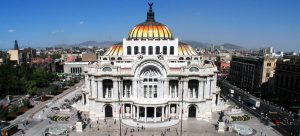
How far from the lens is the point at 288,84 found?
85500 millimetres

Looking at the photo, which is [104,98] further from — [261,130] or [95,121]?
[261,130]

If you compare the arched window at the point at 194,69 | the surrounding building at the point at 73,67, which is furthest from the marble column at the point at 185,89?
the surrounding building at the point at 73,67

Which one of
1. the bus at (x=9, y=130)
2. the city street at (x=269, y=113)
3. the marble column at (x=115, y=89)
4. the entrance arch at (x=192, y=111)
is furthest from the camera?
the entrance arch at (x=192, y=111)

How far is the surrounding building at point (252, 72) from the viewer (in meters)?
100

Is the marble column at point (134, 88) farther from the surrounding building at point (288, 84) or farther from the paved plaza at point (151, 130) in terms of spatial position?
the surrounding building at point (288, 84)

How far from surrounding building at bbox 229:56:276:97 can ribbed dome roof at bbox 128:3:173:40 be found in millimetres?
43829

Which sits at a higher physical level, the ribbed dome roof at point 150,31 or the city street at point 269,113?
the ribbed dome roof at point 150,31

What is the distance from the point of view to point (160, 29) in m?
78.4

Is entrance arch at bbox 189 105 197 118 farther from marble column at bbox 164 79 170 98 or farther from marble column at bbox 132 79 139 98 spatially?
marble column at bbox 132 79 139 98

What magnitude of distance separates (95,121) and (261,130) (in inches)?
1648

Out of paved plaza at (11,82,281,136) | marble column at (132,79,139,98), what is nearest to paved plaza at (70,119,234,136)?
paved plaza at (11,82,281,136)

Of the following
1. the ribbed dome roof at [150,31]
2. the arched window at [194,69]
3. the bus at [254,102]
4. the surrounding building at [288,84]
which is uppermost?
the ribbed dome roof at [150,31]

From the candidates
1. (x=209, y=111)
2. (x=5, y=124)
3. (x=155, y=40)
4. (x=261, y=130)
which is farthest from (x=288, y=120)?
(x=5, y=124)

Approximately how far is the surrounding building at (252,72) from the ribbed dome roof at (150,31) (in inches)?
1726
